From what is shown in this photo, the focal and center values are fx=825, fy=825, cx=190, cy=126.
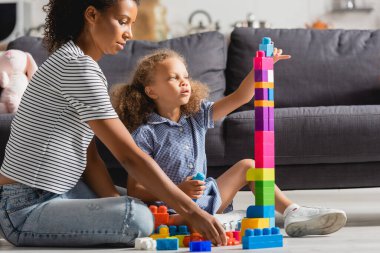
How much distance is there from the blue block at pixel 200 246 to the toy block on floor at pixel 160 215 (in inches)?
12.3

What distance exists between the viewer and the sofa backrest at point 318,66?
3418mm

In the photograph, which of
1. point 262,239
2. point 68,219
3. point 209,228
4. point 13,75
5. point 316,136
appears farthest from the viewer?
point 13,75

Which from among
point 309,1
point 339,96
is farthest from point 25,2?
point 339,96

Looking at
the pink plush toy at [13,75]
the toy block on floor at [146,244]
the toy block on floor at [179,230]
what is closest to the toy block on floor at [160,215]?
the toy block on floor at [179,230]

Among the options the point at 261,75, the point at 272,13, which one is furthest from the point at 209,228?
the point at 272,13

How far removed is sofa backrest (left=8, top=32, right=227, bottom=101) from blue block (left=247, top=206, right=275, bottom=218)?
4.67ft

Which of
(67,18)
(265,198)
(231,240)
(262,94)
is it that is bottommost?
(231,240)

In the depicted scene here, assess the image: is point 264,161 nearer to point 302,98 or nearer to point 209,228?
point 209,228

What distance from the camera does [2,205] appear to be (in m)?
2.15

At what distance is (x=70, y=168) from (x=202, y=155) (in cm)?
51

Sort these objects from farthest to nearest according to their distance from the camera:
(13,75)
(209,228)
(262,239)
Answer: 1. (13,75)
2. (262,239)
3. (209,228)

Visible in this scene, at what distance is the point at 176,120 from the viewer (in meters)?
A: 2.50

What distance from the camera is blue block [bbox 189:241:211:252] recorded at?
74.7 inches

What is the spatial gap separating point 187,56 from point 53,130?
1.47 meters
